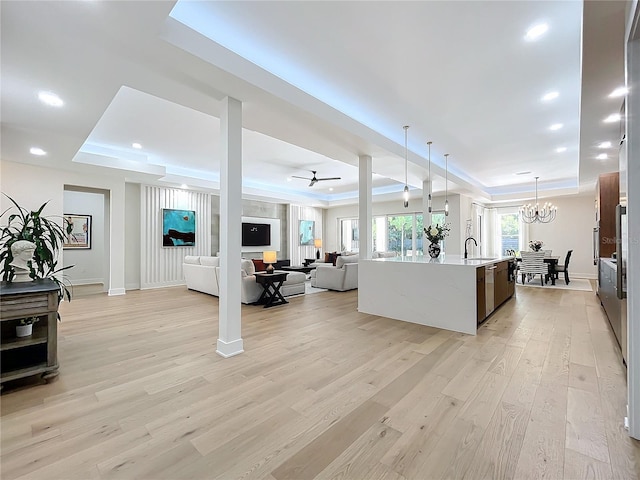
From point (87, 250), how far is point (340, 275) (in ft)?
24.0

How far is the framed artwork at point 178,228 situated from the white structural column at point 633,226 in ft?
27.8

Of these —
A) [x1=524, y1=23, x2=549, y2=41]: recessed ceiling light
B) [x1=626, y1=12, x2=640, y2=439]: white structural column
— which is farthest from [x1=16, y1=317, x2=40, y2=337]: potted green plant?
[x1=524, y1=23, x2=549, y2=41]: recessed ceiling light

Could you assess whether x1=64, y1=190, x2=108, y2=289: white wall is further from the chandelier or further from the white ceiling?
the chandelier

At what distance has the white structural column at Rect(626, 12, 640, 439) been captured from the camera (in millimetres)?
1713

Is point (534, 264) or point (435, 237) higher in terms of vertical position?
point (435, 237)

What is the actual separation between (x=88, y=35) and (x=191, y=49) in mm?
715

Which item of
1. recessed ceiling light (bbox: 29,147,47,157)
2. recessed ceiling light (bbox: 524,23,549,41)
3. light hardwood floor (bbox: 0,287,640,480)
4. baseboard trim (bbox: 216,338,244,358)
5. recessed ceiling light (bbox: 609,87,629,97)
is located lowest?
light hardwood floor (bbox: 0,287,640,480)

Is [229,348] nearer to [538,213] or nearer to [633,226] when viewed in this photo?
[633,226]

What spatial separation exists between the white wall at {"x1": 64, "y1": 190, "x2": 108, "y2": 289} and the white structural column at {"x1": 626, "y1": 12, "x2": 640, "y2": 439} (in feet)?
Answer: 33.0

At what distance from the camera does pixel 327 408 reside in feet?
6.67

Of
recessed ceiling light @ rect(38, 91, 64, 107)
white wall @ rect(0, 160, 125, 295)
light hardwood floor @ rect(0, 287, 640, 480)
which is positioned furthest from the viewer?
white wall @ rect(0, 160, 125, 295)

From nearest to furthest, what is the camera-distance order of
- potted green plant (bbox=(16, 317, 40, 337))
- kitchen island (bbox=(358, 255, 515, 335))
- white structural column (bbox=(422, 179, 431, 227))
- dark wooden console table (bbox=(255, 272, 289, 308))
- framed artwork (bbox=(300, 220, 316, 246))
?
potted green plant (bbox=(16, 317, 40, 337)) < kitchen island (bbox=(358, 255, 515, 335)) < dark wooden console table (bbox=(255, 272, 289, 308)) < white structural column (bbox=(422, 179, 431, 227)) < framed artwork (bbox=(300, 220, 316, 246))

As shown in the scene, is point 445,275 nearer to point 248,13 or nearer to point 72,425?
point 248,13

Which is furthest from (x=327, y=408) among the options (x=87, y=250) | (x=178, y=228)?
(x=87, y=250)
